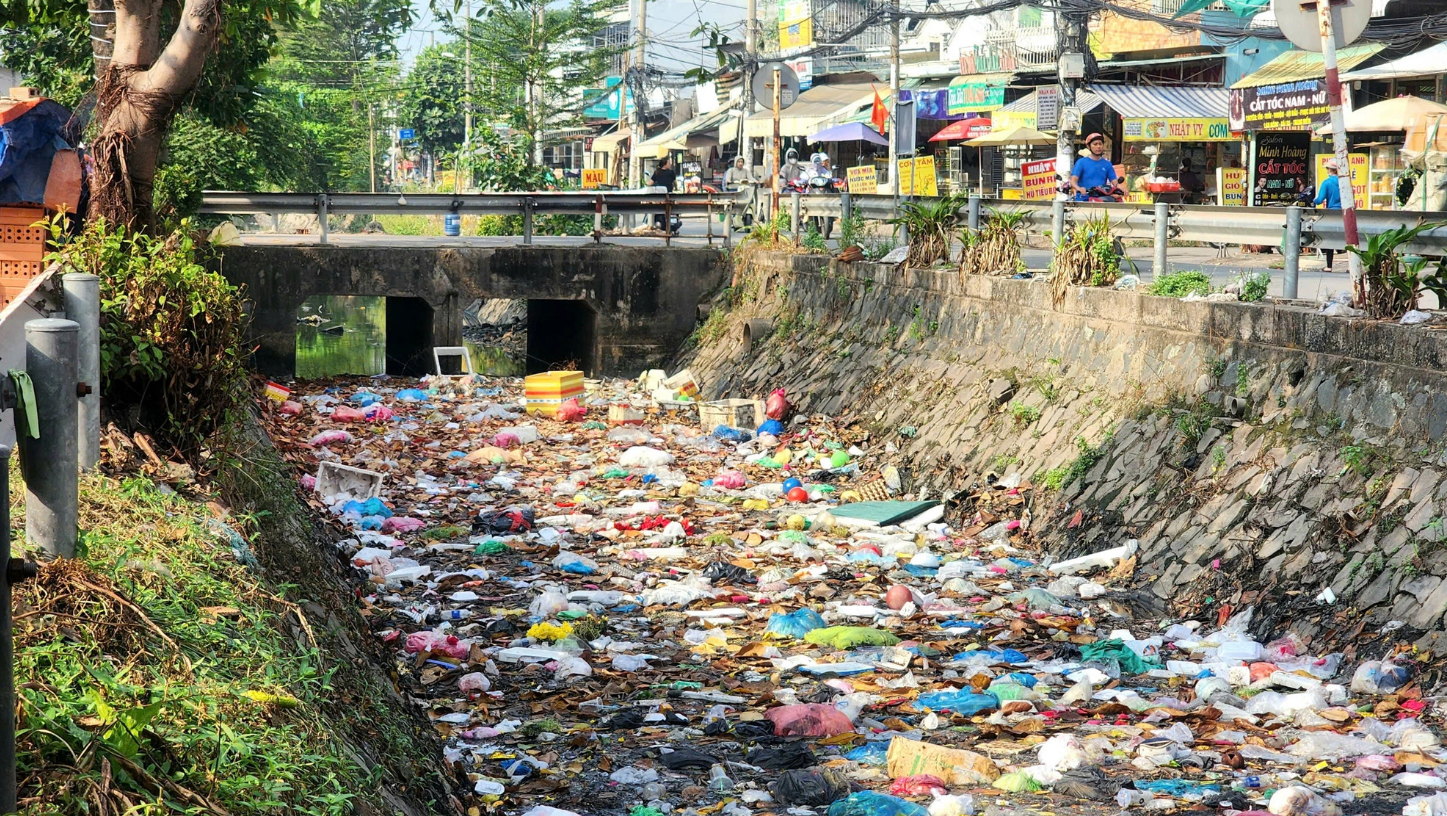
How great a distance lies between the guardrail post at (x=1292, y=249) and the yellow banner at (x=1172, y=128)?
16800 millimetres

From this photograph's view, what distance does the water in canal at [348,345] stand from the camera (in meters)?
22.2

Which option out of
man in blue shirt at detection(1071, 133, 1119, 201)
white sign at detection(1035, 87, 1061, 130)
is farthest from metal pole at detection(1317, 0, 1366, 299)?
white sign at detection(1035, 87, 1061, 130)

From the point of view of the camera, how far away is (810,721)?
5547mm

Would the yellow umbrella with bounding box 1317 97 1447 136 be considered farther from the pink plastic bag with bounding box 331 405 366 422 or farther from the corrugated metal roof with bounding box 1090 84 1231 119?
the pink plastic bag with bounding box 331 405 366 422

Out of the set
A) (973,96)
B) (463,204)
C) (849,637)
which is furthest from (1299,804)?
(973,96)

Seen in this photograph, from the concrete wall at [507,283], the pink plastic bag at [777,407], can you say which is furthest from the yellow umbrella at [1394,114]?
the pink plastic bag at [777,407]

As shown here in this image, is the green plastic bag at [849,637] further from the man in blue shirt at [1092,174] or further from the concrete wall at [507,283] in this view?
the concrete wall at [507,283]

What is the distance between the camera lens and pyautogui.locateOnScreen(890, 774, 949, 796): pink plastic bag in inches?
191

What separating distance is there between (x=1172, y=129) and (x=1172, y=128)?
2 centimetres

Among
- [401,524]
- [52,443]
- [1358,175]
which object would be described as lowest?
[401,524]

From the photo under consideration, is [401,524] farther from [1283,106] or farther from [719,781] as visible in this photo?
[1283,106]

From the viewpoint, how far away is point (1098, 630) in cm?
689

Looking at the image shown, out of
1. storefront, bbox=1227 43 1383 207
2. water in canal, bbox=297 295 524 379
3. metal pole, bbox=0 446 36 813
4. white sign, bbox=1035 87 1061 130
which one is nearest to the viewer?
metal pole, bbox=0 446 36 813

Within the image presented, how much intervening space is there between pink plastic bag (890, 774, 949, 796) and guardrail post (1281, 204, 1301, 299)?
14.2ft
